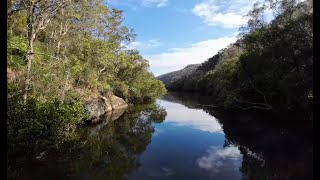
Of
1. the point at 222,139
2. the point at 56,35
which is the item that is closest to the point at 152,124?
the point at 222,139

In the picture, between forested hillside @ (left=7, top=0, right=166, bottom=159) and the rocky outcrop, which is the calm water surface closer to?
forested hillside @ (left=7, top=0, right=166, bottom=159)

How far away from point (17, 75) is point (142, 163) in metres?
10.6

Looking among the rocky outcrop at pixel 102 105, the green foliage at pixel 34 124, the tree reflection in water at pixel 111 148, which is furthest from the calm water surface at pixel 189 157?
the rocky outcrop at pixel 102 105

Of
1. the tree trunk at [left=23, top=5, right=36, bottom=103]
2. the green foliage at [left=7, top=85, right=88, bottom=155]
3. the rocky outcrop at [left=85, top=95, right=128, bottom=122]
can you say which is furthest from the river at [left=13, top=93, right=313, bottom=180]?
the tree trunk at [left=23, top=5, right=36, bottom=103]

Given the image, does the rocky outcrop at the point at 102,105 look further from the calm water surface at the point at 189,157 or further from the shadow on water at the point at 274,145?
the shadow on water at the point at 274,145

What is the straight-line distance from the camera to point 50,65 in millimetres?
20328

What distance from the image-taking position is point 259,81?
40.2m

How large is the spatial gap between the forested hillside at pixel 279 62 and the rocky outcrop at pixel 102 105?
15196 millimetres

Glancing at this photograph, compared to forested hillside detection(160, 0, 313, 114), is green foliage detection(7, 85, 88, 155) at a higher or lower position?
lower

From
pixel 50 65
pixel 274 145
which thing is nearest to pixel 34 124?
pixel 50 65

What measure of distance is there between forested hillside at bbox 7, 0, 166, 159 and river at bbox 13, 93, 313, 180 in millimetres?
1695

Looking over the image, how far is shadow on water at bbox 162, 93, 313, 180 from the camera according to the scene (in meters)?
15.0

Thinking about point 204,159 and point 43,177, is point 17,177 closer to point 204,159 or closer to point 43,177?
point 43,177

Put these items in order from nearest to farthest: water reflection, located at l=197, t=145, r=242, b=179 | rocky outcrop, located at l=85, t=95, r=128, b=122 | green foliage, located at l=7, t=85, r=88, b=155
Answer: green foliage, located at l=7, t=85, r=88, b=155 → water reflection, located at l=197, t=145, r=242, b=179 → rocky outcrop, located at l=85, t=95, r=128, b=122
